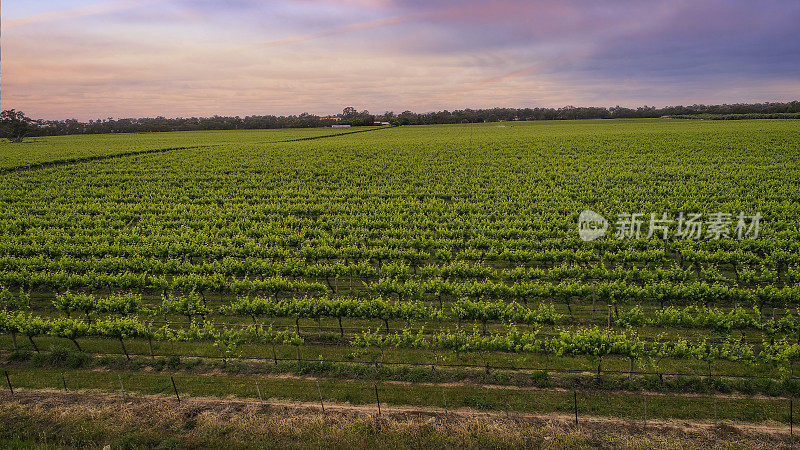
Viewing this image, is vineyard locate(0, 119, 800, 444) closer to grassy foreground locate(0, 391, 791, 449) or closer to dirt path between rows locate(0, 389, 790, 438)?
dirt path between rows locate(0, 389, 790, 438)

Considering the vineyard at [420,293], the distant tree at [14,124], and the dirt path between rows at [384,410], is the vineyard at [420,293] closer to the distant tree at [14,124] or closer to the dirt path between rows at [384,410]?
the dirt path between rows at [384,410]

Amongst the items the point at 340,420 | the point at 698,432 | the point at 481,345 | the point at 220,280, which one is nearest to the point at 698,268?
the point at 698,432

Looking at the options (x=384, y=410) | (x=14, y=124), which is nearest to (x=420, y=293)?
(x=384, y=410)

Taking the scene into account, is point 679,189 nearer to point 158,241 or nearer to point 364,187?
→ point 364,187

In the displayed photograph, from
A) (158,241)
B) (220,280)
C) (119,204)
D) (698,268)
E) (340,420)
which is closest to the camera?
(340,420)

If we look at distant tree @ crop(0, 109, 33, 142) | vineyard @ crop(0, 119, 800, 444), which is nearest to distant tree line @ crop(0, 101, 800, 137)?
distant tree @ crop(0, 109, 33, 142)

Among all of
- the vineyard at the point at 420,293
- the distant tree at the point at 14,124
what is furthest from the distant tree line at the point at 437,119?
the vineyard at the point at 420,293
